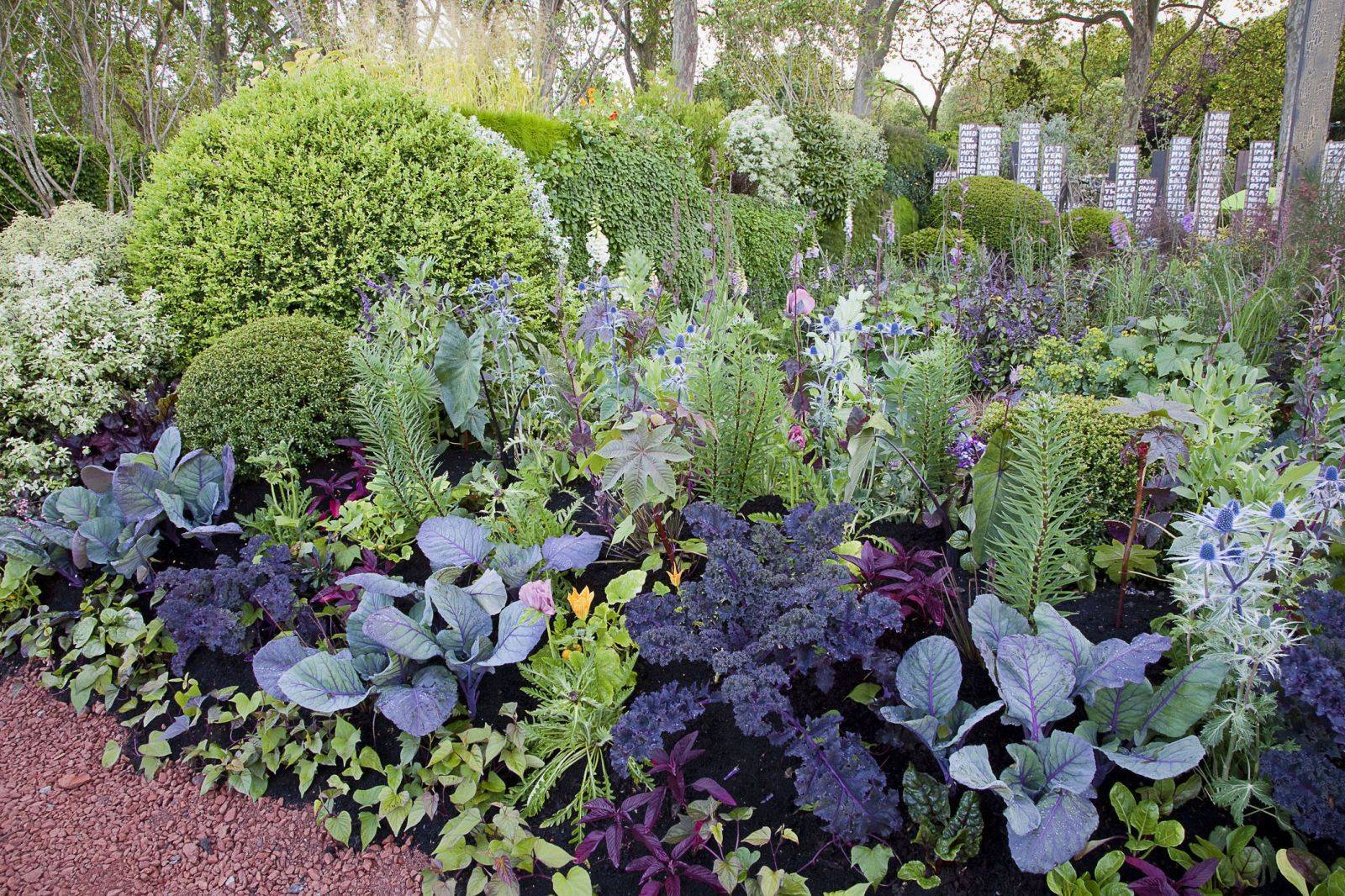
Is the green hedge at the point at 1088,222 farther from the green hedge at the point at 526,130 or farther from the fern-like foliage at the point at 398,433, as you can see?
the fern-like foliage at the point at 398,433

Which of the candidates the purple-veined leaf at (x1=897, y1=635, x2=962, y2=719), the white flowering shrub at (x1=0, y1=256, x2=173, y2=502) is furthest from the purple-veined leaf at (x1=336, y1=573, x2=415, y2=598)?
the white flowering shrub at (x1=0, y1=256, x2=173, y2=502)

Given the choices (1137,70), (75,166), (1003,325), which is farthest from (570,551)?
(1137,70)

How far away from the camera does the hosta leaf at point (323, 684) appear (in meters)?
1.84

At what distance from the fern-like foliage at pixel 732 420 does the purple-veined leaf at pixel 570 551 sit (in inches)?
16.0

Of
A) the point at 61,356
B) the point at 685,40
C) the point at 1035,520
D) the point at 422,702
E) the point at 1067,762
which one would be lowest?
the point at 422,702

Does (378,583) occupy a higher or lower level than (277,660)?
higher

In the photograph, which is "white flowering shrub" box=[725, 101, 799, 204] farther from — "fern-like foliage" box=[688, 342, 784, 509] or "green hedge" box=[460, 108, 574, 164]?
"fern-like foliage" box=[688, 342, 784, 509]

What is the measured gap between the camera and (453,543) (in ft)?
6.91

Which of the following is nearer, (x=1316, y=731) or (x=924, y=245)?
(x=1316, y=731)

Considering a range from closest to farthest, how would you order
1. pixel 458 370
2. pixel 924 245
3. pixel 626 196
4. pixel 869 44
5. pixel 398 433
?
pixel 398 433 < pixel 458 370 < pixel 626 196 < pixel 924 245 < pixel 869 44

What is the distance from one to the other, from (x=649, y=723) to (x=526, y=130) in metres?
4.51

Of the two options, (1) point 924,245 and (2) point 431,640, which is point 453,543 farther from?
(1) point 924,245

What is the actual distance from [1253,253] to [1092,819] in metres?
4.75

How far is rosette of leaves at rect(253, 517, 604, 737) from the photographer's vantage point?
1.85 metres
